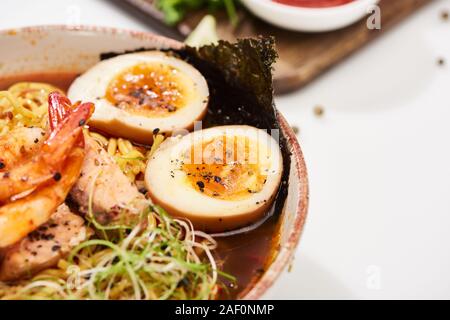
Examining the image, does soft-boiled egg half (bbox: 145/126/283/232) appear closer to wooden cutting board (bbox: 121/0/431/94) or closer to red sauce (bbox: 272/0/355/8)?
wooden cutting board (bbox: 121/0/431/94)

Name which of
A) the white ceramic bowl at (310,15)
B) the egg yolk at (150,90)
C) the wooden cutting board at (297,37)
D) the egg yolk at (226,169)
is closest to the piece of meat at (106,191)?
the egg yolk at (226,169)

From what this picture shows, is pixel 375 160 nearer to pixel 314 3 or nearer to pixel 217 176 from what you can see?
pixel 314 3

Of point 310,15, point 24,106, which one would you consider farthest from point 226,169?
point 310,15

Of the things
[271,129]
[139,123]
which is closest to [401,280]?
[271,129]

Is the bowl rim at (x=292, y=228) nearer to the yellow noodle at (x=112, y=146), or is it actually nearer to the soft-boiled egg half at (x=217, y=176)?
the soft-boiled egg half at (x=217, y=176)

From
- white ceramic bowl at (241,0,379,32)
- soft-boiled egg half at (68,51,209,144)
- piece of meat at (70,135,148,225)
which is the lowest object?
piece of meat at (70,135,148,225)

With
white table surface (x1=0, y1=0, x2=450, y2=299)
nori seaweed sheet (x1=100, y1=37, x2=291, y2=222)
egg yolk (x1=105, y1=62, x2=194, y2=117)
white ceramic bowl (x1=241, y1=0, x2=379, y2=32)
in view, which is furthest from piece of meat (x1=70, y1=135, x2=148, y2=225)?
white ceramic bowl (x1=241, y1=0, x2=379, y2=32)

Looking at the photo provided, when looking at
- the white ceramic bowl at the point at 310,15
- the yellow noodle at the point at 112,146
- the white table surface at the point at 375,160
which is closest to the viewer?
the yellow noodle at the point at 112,146
